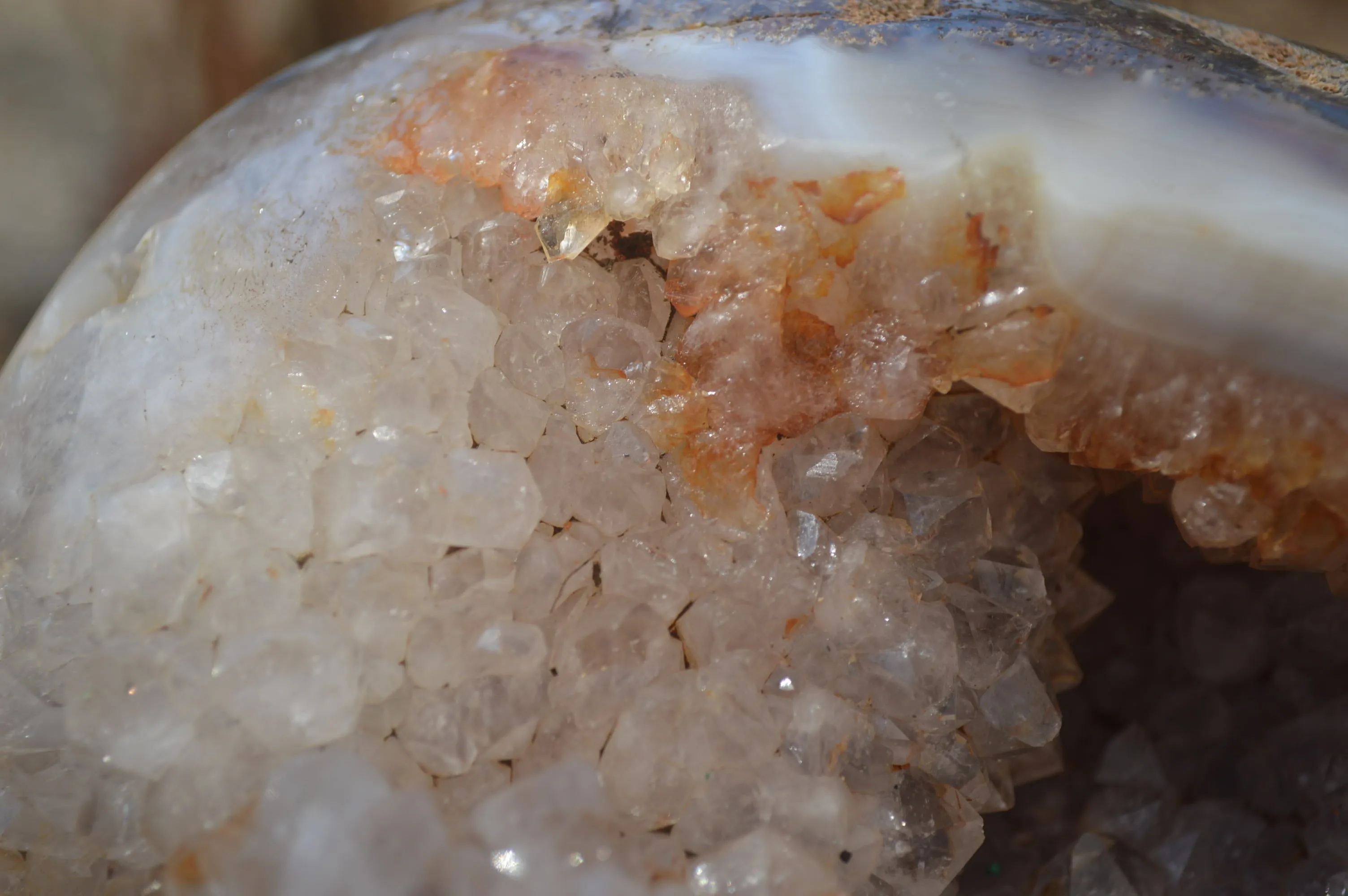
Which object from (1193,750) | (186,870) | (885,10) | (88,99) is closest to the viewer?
(186,870)

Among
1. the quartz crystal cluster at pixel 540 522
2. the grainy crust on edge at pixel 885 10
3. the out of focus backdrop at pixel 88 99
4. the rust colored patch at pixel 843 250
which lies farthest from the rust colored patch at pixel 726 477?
the out of focus backdrop at pixel 88 99

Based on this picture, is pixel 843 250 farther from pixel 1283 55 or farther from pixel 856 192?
pixel 1283 55

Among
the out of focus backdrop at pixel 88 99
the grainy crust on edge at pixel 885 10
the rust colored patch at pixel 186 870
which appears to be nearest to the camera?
the rust colored patch at pixel 186 870

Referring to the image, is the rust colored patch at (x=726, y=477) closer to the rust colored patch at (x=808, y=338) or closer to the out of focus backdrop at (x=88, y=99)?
the rust colored patch at (x=808, y=338)

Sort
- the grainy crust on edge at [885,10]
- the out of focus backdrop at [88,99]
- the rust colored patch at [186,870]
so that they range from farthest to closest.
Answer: the out of focus backdrop at [88,99] < the grainy crust on edge at [885,10] < the rust colored patch at [186,870]

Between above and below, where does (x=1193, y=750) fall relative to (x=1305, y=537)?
below

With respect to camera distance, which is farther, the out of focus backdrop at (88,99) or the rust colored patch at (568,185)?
the out of focus backdrop at (88,99)

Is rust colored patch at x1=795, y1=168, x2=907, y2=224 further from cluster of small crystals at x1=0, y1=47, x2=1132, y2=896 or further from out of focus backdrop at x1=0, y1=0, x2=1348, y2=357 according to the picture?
out of focus backdrop at x1=0, y1=0, x2=1348, y2=357

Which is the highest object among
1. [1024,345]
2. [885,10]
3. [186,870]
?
[885,10]

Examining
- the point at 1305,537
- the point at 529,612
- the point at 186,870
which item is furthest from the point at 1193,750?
the point at 186,870

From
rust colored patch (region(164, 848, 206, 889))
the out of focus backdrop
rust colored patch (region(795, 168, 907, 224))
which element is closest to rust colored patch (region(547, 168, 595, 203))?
rust colored patch (region(795, 168, 907, 224))
